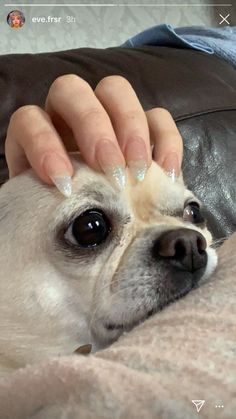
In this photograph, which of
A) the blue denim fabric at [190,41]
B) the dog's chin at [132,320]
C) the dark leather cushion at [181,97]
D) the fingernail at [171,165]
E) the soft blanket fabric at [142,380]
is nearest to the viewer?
the soft blanket fabric at [142,380]

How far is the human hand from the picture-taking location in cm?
74

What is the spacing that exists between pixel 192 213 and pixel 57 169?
281 millimetres

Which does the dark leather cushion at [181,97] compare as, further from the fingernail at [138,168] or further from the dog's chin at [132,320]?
the dog's chin at [132,320]

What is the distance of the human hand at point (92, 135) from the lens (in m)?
0.74

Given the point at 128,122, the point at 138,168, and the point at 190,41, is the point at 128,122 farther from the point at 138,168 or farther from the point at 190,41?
the point at 190,41

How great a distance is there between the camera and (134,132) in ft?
2.56

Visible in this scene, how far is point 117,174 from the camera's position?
2.48ft

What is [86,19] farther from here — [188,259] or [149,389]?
[149,389]

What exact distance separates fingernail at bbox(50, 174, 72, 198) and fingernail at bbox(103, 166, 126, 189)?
0.16 ft

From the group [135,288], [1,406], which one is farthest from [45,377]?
[135,288]

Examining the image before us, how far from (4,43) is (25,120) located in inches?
30.7

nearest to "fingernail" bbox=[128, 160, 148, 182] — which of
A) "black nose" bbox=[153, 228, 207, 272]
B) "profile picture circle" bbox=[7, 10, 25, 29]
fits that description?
"black nose" bbox=[153, 228, 207, 272]

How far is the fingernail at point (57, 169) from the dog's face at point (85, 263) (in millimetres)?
24

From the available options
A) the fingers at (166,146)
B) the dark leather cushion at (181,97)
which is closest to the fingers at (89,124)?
the fingers at (166,146)
